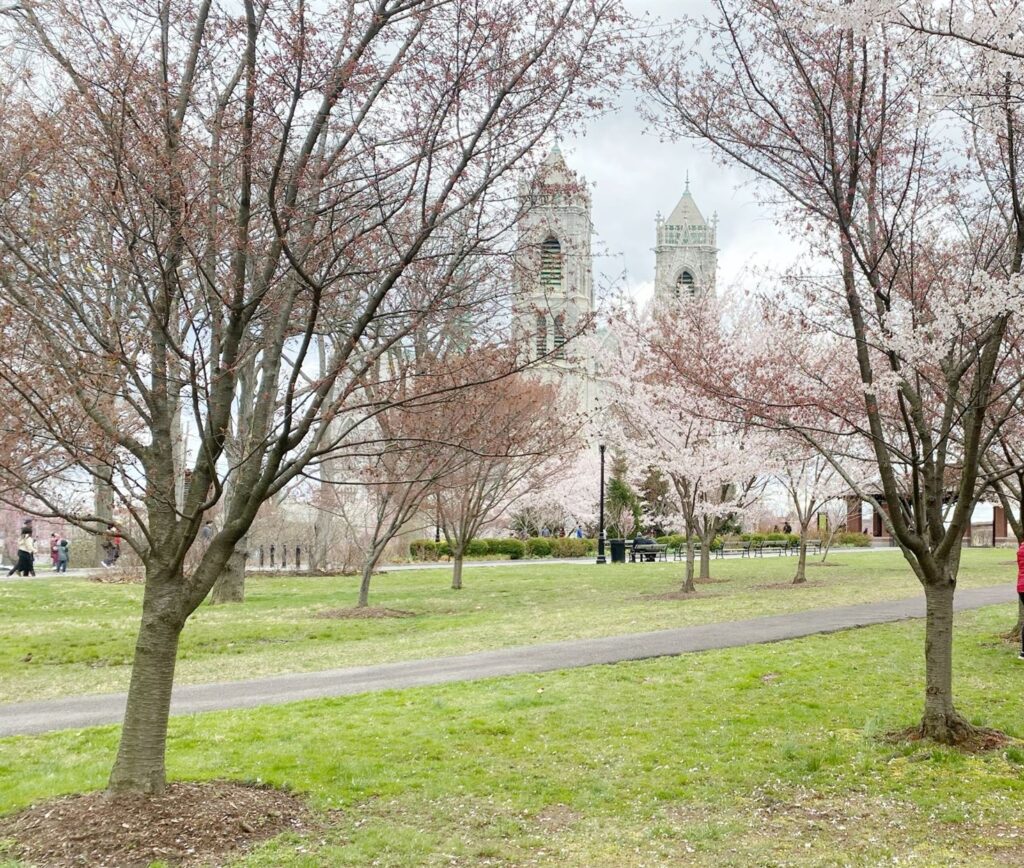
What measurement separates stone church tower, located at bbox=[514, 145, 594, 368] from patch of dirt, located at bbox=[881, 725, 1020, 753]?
3.90 m

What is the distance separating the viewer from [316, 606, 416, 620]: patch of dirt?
15914mm

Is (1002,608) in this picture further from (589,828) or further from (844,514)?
(844,514)

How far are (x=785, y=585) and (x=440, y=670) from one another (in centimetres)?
1336

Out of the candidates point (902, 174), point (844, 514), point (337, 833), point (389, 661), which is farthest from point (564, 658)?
point (844, 514)

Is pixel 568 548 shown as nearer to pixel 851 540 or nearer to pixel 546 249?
pixel 851 540

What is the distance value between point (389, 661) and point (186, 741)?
4.26 metres

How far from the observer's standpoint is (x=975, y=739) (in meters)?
6.47

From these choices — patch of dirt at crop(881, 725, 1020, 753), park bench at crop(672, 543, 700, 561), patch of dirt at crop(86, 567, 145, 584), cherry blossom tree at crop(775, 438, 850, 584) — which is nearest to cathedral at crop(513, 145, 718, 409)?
patch of dirt at crop(881, 725, 1020, 753)

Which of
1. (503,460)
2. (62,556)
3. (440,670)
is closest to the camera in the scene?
(440,670)

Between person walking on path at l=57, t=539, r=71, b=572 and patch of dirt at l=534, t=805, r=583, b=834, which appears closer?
patch of dirt at l=534, t=805, r=583, b=834

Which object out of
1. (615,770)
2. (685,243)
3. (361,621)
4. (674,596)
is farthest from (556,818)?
(685,243)

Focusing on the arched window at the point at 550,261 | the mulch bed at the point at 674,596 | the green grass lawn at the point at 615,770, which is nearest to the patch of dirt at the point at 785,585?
the mulch bed at the point at 674,596

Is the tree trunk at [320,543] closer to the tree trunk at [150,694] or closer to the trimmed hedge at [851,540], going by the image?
the tree trunk at [150,694]

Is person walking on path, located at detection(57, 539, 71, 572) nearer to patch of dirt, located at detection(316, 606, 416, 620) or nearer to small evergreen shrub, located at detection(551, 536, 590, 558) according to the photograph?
patch of dirt, located at detection(316, 606, 416, 620)
